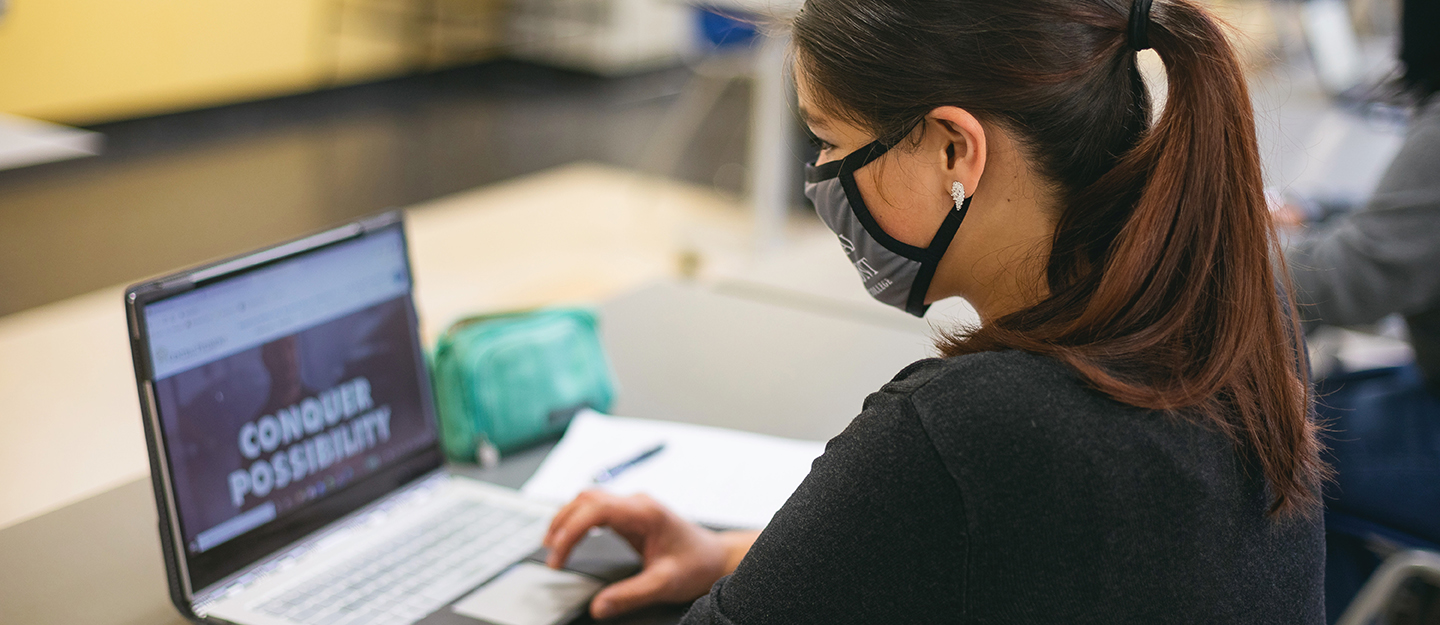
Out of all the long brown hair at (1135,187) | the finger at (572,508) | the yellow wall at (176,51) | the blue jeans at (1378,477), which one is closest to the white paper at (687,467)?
the finger at (572,508)

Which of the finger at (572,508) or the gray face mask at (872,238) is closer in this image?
the gray face mask at (872,238)

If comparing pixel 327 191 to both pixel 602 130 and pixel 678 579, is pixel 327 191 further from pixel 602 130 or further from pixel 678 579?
pixel 678 579

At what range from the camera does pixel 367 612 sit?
0.92 meters

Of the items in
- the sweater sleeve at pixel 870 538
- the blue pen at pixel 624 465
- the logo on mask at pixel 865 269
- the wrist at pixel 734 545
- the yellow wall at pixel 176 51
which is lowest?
the wrist at pixel 734 545

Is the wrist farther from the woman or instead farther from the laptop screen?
the laptop screen

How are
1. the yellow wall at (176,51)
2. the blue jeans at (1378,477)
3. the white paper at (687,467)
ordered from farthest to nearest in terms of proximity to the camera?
the yellow wall at (176,51), the blue jeans at (1378,477), the white paper at (687,467)

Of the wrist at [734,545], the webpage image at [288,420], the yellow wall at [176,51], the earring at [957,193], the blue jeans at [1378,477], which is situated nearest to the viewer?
the earring at [957,193]

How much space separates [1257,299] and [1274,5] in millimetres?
5875

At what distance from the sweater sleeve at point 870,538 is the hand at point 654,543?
0.22 m

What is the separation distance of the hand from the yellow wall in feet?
15.2

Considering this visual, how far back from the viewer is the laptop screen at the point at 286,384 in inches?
35.2

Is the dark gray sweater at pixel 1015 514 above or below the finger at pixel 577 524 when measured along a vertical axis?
above

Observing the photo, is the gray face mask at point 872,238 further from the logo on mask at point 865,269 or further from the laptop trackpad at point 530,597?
the laptop trackpad at point 530,597

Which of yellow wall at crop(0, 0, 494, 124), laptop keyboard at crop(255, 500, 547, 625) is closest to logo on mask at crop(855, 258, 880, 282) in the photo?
laptop keyboard at crop(255, 500, 547, 625)
